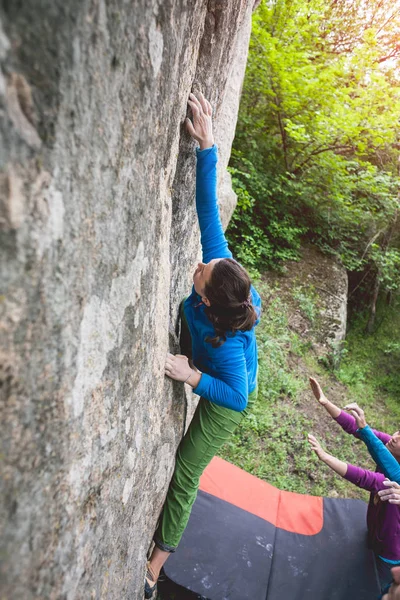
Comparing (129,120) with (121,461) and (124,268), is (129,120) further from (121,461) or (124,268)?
(121,461)

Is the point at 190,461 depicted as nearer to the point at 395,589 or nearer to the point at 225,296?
the point at 225,296

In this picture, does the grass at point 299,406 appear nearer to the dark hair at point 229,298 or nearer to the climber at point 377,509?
the climber at point 377,509

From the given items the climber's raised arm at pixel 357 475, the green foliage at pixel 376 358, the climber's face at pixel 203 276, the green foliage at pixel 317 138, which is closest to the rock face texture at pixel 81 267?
the climber's face at pixel 203 276

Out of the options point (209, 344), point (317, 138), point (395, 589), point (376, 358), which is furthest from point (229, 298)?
point (376, 358)

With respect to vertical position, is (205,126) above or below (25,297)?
above

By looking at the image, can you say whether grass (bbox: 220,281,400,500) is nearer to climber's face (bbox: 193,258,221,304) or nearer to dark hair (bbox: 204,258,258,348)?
dark hair (bbox: 204,258,258,348)

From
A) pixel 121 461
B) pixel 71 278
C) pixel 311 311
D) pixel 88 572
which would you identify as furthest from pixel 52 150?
pixel 311 311

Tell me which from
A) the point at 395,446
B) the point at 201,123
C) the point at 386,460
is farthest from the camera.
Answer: the point at 395,446

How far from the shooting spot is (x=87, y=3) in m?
0.91

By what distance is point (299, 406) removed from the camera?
6258 mm

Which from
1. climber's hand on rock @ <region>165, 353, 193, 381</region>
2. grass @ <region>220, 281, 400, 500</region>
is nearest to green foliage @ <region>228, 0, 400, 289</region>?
grass @ <region>220, 281, 400, 500</region>

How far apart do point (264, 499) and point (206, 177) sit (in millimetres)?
3777

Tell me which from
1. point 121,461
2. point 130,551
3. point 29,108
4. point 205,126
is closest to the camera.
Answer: point 29,108

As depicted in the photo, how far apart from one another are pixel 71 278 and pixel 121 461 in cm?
97
